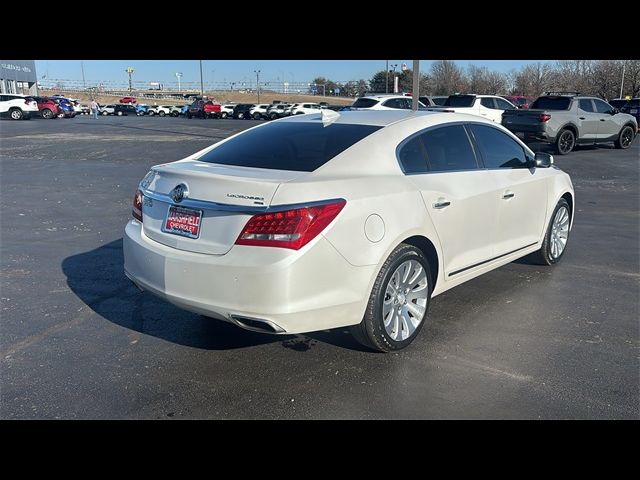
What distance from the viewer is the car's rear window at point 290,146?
13.3 feet

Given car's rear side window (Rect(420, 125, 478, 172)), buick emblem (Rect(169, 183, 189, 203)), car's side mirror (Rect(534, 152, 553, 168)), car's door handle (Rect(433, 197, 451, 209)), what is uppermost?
car's rear side window (Rect(420, 125, 478, 172))

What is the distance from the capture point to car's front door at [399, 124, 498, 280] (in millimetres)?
4344

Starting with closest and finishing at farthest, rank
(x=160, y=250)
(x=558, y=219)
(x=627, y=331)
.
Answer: (x=160, y=250), (x=627, y=331), (x=558, y=219)

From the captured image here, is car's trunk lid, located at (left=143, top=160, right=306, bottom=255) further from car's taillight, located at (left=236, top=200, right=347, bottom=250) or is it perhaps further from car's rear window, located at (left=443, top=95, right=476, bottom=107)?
car's rear window, located at (left=443, top=95, right=476, bottom=107)

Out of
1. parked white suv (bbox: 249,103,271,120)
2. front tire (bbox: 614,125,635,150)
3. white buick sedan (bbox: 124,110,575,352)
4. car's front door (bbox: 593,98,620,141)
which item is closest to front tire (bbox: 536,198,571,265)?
white buick sedan (bbox: 124,110,575,352)

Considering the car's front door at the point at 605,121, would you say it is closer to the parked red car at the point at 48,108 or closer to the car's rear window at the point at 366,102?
the car's rear window at the point at 366,102

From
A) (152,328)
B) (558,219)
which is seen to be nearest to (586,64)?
(558,219)

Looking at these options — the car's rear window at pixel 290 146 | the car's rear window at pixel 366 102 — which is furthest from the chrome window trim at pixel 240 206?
the car's rear window at pixel 366 102

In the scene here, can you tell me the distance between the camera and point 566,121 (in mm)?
17688

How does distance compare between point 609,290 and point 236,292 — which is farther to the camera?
point 609,290

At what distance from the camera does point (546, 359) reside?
13.1ft

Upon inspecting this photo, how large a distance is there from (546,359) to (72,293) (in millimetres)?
4096

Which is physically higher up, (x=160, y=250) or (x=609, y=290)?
(x=160, y=250)
